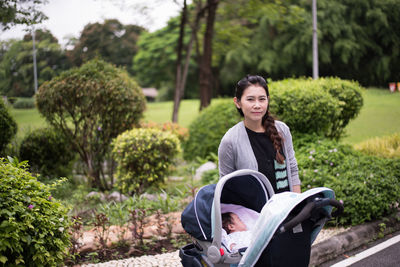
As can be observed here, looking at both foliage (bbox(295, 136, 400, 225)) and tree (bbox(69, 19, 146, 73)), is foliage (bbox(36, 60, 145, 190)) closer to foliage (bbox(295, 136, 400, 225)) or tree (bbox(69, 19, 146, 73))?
tree (bbox(69, 19, 146, 73))

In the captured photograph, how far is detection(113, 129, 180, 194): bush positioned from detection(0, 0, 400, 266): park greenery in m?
0.02

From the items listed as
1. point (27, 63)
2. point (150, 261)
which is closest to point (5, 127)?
point (27, 63)

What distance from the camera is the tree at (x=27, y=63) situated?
23.1 ft

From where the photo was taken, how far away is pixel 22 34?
281 inches

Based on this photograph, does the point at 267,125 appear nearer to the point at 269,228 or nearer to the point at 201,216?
the point at 201,216

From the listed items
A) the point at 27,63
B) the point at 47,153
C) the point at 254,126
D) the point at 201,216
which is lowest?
the point at 47,153

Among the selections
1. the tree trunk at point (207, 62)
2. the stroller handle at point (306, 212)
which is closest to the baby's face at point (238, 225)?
the stroller handle at point (306, 212)

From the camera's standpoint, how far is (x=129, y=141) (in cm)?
674

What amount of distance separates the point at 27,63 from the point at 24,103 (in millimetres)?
1062

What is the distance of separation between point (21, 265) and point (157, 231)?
2.05 metres

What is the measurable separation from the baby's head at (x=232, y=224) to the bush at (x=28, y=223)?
1.37 m

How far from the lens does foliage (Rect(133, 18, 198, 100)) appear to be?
37.0m

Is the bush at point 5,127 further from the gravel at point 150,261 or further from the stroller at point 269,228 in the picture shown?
the stroller at point 269,228

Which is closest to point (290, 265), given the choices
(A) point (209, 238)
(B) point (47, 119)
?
(A) point (209, 238)
